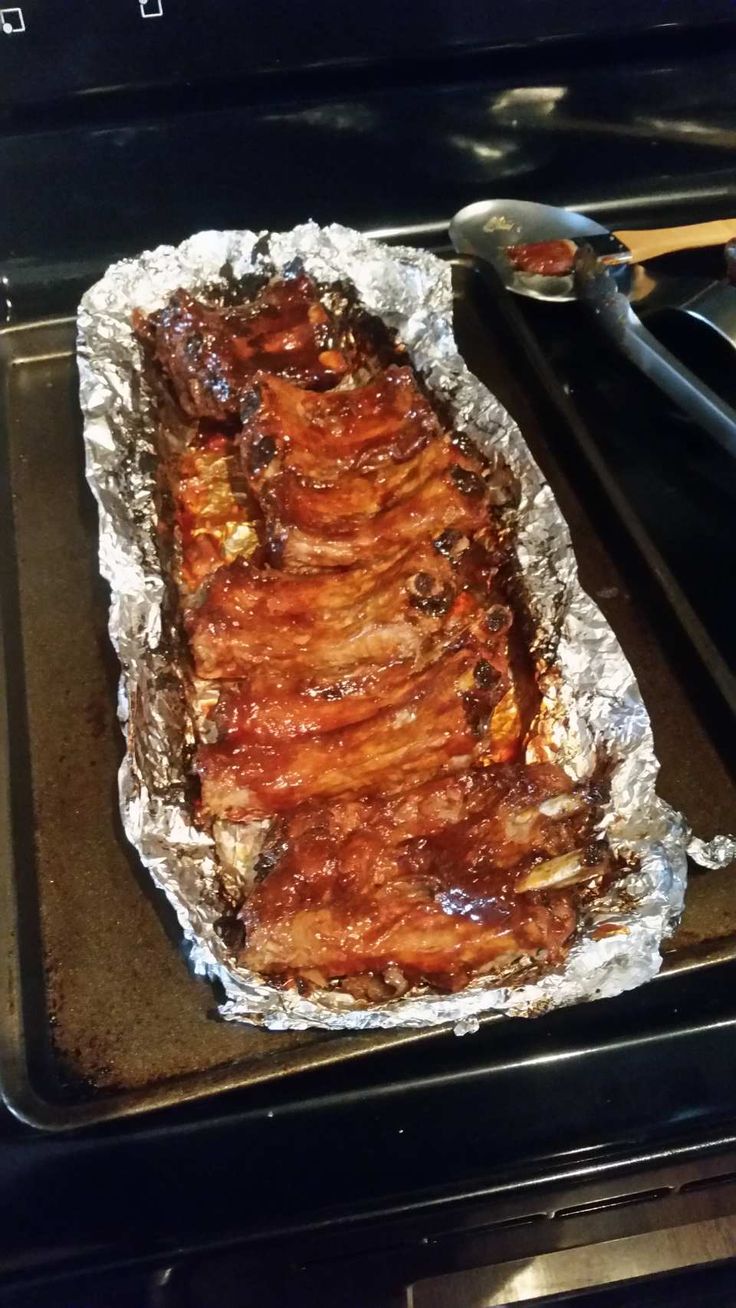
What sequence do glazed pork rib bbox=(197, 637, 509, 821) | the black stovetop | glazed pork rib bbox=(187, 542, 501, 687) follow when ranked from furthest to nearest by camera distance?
1. glazed pork rib bbox=(187, 542, 501, 687)
2. glazed pork rib bbox=(197, 637, 509, 821)
3. the black stovetop

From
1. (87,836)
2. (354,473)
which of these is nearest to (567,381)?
(354,473)

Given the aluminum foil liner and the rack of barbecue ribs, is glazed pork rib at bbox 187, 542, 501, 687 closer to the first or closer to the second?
the rack of barbecue ribs

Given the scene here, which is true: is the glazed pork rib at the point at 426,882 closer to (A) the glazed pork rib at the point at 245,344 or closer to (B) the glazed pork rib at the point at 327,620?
(B) the glazed pork rib at the point at 327,620

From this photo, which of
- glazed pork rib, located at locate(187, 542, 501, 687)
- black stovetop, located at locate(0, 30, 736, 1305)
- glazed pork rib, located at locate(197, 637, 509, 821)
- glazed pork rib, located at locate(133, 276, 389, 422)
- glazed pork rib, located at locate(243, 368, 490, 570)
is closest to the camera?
black stovetop, located at locate(0, 30, 736, 1305)

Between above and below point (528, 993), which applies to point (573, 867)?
above

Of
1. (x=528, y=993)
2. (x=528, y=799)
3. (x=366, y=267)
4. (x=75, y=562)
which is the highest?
(x=366, y=267)

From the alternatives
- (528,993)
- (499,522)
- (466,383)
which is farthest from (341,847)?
(466,383)

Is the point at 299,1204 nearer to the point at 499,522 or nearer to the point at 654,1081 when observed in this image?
the point at 654,1081

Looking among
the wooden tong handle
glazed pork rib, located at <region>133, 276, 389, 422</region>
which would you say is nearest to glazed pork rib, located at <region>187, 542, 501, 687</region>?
glazed pork rib, located at <region>133, 276, 389, 422</region>
